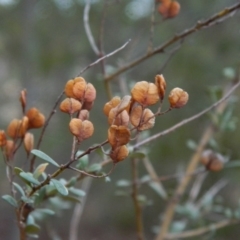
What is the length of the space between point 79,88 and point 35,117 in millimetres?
145

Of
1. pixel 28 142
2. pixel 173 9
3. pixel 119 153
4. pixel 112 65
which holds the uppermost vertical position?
pixel 112 65

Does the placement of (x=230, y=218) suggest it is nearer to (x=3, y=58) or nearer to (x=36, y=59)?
(x=36, y=59)

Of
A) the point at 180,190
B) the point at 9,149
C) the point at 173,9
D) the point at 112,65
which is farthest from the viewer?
the point at 112,65

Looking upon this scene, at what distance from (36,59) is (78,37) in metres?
0.45

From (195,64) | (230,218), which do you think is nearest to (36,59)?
(195,64)

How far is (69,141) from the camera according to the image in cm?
426

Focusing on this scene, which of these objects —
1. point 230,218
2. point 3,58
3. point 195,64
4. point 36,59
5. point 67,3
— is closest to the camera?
point 230,218

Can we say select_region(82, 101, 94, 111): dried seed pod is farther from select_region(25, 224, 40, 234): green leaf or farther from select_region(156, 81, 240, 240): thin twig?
select_region(156, 81, 240, 240): thin twig

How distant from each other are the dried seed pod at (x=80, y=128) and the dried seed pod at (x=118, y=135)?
0.12 feet

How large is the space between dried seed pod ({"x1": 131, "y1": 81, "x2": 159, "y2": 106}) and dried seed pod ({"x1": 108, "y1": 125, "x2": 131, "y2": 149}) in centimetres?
4

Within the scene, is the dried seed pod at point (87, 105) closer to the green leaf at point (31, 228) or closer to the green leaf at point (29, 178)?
the green leaf at point (29, 178)

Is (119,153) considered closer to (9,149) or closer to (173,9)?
(9,149)

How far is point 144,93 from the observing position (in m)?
0.51

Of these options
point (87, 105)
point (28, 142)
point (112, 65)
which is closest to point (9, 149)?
point (28, 142)
